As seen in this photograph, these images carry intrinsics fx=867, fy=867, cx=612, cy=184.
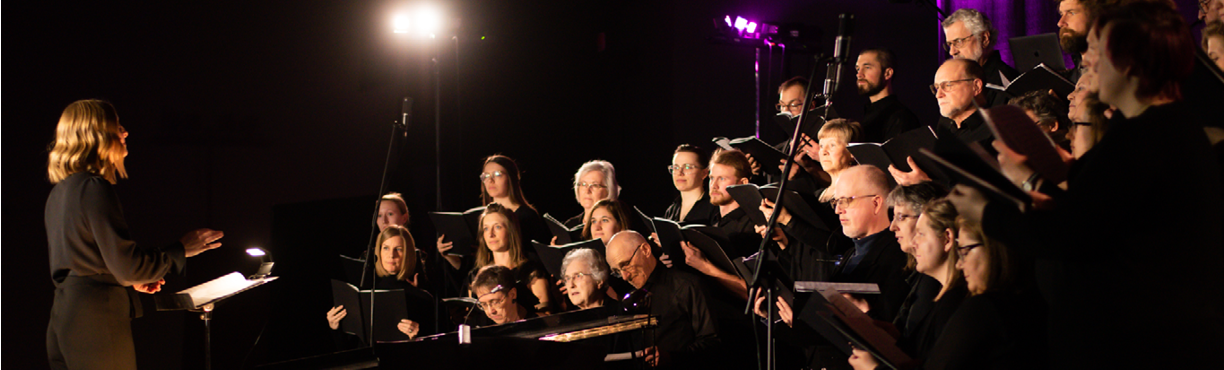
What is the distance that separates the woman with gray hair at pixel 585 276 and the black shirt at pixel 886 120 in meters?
1.48

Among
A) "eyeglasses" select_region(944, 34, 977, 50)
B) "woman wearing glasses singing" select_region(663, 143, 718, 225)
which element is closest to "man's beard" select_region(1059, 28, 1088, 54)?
"eyeglasses" select_region(944, 34, 977, 50)

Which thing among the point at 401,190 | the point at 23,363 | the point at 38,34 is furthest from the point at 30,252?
the point at 401,190

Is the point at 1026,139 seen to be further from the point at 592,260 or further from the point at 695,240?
the point at 592,260

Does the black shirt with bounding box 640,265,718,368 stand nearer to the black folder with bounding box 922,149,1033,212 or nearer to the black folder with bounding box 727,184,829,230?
the black folder with bounding box 727,184,829,230

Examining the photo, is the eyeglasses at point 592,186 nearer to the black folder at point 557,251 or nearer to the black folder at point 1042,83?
the black folder at point 557,251

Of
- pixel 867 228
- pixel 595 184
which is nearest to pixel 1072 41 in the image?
pixel 867 228

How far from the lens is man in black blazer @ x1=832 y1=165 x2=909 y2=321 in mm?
2795

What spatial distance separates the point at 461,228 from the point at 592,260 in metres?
1.43

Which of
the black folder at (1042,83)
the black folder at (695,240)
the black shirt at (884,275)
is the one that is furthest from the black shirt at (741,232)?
the black folder at (1042,83)

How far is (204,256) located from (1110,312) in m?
5.54

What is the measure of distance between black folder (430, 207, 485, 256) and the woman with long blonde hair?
1.89 m

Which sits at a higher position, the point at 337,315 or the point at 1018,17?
the point at 1018,17

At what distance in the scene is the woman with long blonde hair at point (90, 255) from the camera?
306 cm

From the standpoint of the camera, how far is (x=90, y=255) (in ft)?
10.2
